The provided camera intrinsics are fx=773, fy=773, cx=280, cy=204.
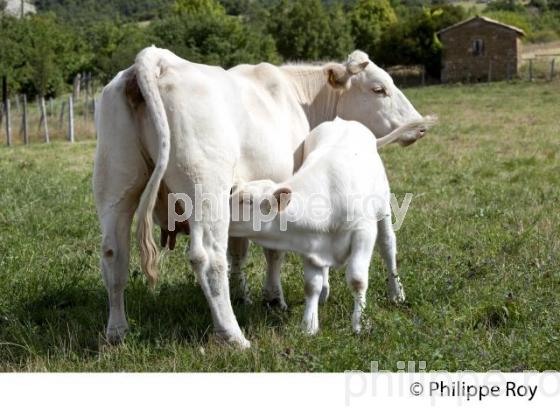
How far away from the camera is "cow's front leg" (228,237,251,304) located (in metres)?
6.64

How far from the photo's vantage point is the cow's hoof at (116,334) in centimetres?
538

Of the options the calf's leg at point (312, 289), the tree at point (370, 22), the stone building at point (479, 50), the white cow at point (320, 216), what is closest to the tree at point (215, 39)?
the stone building at point (479, 50)

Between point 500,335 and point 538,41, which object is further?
point 538,41

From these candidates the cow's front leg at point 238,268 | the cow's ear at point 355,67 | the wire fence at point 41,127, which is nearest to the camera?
the cow's front leg at point 238,268

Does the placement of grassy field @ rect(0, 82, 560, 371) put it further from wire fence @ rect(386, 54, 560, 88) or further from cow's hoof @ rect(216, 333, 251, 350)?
wire fence @ rect(386, 54, 560, 88)

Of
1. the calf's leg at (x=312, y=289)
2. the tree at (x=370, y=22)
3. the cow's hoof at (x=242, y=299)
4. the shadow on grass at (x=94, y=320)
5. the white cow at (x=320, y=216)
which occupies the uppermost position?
the tree at (x=370, y=22)

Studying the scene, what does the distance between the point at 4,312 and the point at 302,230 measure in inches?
96.8

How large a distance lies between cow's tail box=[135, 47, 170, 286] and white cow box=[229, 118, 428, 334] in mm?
541

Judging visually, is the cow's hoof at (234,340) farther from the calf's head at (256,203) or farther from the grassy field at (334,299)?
the calf's head at (256,203)

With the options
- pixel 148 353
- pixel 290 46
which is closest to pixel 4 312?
pixel 148 353

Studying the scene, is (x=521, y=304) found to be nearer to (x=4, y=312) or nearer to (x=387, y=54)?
(x=4, y=312)

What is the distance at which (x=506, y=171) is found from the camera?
1309 centimetres

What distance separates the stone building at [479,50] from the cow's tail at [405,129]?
1924 inches
